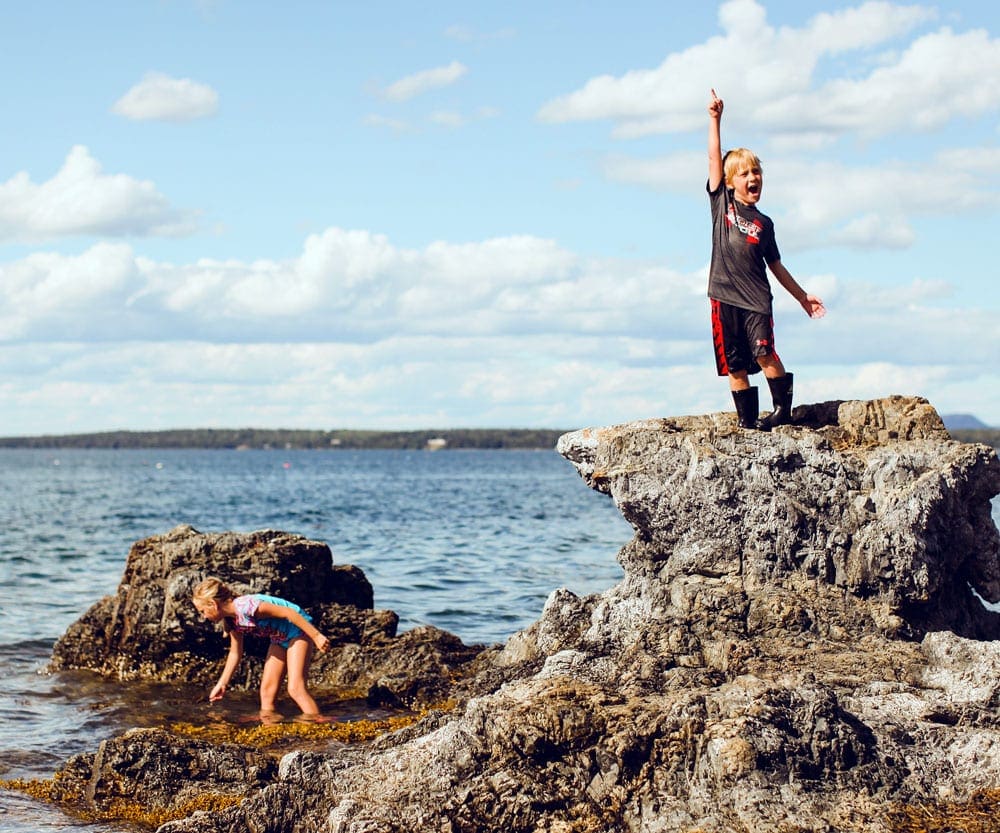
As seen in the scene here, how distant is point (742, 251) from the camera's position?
1027 centimetres

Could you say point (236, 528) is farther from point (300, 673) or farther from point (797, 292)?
point (797, 292)

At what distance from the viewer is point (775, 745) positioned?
6996 millimetres

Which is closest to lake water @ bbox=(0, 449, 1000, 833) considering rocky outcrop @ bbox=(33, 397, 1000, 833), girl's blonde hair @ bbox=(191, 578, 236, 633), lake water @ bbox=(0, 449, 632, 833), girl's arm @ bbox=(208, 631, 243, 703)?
lake water @ bbox=(0, 449, 632, 833)

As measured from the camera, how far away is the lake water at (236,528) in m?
12.7

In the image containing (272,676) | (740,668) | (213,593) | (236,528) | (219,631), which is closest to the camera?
(740,668)

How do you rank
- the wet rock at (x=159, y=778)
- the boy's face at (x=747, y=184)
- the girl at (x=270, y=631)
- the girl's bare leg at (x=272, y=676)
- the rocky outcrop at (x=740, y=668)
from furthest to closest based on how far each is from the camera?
the girl's bare leg at (x=272, y=676) < the girl at (x=270, y=631) < the boy's face at (x=747, y=184) < the wet rock at (x=159, y=778) < the rocky outcrop at (x=740, y=668)

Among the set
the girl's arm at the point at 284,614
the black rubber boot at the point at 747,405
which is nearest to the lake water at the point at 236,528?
the girl's arm at the point at 284,614

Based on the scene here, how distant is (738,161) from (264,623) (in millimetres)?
6645

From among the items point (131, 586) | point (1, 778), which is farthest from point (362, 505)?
point (1, 778)

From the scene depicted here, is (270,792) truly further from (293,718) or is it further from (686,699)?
(293,718)

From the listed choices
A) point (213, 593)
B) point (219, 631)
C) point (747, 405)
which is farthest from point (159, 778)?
point (747, 405)

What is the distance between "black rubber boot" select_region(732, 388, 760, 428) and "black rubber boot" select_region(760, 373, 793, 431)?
96 mm

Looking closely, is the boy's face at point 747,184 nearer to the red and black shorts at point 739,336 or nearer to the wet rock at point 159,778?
the red and black shorts at point 739,336

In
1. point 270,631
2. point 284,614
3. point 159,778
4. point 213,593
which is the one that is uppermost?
point 213,593
